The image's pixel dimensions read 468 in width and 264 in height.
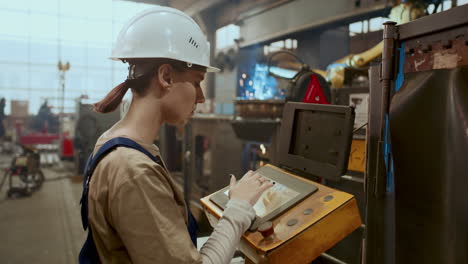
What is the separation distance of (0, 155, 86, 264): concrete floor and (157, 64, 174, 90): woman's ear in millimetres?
2847

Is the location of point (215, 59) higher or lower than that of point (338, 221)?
higher

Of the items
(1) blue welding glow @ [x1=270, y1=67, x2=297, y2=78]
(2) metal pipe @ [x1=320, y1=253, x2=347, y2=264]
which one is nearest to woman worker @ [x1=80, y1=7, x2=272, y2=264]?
(2) metal pipe @ [x1=320, y1=253, x2=347, y2=264]

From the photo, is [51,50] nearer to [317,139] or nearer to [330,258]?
[330,258]

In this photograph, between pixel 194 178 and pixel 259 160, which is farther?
pixel 194 178

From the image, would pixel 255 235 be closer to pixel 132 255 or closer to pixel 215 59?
pixel 132 255

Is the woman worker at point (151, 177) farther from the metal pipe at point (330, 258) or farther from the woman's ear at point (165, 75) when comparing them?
the metal pipe at point (330, 258)

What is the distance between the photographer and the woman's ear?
1026mm

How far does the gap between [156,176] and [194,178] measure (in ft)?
12.3

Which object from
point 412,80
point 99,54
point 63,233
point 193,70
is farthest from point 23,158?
point 412,80

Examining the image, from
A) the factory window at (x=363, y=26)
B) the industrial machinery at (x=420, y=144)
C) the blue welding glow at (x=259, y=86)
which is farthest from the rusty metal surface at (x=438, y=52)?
the factory window at (x=363, y=26)

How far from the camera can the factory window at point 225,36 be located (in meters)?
7.51

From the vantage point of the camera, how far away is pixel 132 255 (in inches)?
33.2

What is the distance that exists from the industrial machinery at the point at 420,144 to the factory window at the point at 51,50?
5850 mm

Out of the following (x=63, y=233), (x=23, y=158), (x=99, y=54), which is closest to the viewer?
(x=63, y=233)
